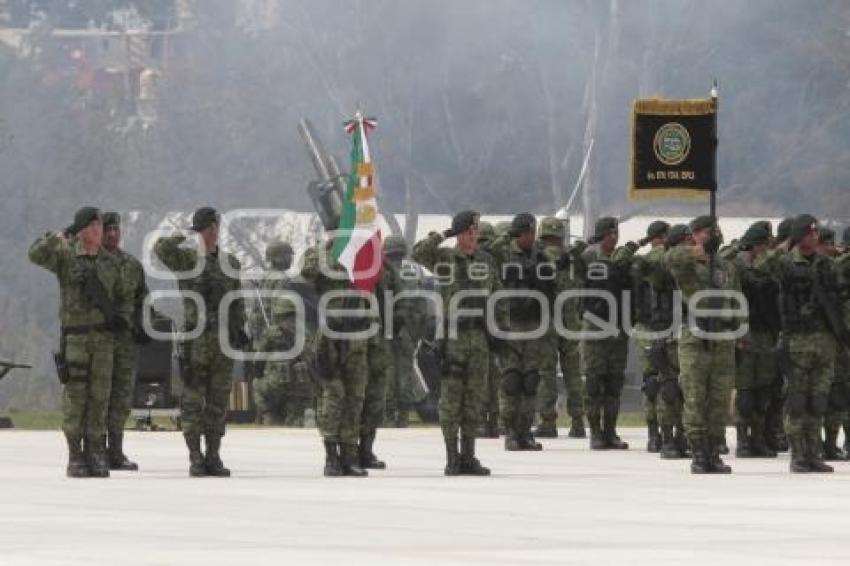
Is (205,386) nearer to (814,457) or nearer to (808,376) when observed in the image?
(808,376)

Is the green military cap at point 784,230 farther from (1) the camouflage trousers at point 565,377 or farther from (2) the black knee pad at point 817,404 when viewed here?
(1) the camouflage trousers at point 565,377

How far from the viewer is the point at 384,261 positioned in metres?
25.4

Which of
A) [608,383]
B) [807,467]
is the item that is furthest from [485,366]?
[608,383]

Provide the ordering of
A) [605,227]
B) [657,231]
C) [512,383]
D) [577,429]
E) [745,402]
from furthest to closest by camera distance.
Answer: [577,429]
[605,227]
[512,383]
[657,231]
[745,402]

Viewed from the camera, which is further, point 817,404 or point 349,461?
point 817,404

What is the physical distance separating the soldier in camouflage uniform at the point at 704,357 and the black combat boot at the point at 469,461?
4.98 ft

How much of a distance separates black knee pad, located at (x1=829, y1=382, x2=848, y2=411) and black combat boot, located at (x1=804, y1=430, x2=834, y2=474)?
912 millimetres

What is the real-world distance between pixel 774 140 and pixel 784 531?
52.9 m

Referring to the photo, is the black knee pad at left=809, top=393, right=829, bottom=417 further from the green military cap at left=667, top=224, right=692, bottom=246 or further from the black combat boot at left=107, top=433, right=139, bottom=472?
the black combat boot at left=107, top=433, right=139, bottom=472

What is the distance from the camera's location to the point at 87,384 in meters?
23.7

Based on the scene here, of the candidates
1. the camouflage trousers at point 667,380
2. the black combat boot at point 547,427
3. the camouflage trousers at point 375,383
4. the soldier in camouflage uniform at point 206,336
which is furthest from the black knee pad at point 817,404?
the black combat boot at point 547,427

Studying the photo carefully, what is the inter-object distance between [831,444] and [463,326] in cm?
425

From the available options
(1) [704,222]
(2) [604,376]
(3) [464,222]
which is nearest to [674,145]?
(1) [704,222]

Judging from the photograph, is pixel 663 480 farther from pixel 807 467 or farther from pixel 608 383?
pixel 608 383
